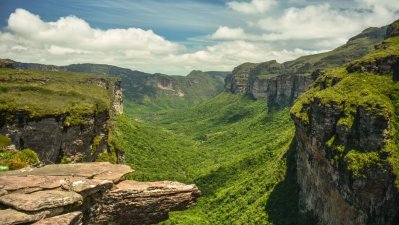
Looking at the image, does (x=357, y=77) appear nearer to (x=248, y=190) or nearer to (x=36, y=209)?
(x=248, y=190)

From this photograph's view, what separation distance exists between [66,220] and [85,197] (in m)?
2.88

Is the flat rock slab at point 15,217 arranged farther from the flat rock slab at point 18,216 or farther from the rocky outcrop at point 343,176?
the rocky outcrop at point 343,176

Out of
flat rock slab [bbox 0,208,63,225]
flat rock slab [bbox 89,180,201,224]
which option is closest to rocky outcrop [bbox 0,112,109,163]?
flat rock slab [bbox 89,180,201,224]

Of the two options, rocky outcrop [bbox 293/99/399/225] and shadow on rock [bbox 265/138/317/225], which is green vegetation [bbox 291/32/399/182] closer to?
rocky outcrop [bbox 293/99/399/225]

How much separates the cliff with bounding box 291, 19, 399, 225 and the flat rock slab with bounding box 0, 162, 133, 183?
4536 cm

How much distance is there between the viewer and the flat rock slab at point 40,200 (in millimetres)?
18047

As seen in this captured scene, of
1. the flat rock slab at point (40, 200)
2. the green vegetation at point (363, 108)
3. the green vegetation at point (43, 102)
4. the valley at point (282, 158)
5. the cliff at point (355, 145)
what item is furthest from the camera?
the green vegetation at point (363, 108)

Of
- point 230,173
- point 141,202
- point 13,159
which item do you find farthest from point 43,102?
point 230,173

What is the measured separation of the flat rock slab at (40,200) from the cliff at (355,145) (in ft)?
162

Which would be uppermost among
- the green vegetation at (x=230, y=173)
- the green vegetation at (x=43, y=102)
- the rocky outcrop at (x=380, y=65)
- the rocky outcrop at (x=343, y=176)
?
the rocky outcrop at (x=380, y=65)

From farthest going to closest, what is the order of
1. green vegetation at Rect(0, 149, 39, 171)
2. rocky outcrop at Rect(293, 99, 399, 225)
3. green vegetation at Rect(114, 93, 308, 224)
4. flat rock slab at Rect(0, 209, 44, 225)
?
green vegetation at Rect(114, 93, 308, 224)
rocky outcrop at Rect(293, 99, 399, 225)
green vegetation at Rect(0, 149, 39, 171)
flat rock slab at Rect(0, 209, 44, 225)

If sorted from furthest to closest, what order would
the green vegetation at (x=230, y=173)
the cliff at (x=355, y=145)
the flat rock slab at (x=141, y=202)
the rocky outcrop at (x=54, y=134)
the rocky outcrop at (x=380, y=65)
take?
the green vegetation at (x=230, y=173) < the rocky outcrop at (x=380, y=65) < the cliff at (x=355, y=145) < the rocky outcrop at (x=54, y=134) < the flat rock slab at (x=141, y=202)

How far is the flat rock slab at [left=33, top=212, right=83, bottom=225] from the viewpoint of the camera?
17725 mm

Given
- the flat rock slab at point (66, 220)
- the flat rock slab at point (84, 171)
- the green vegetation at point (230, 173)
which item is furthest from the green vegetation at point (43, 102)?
the flat rock slab at point (66, 220)
